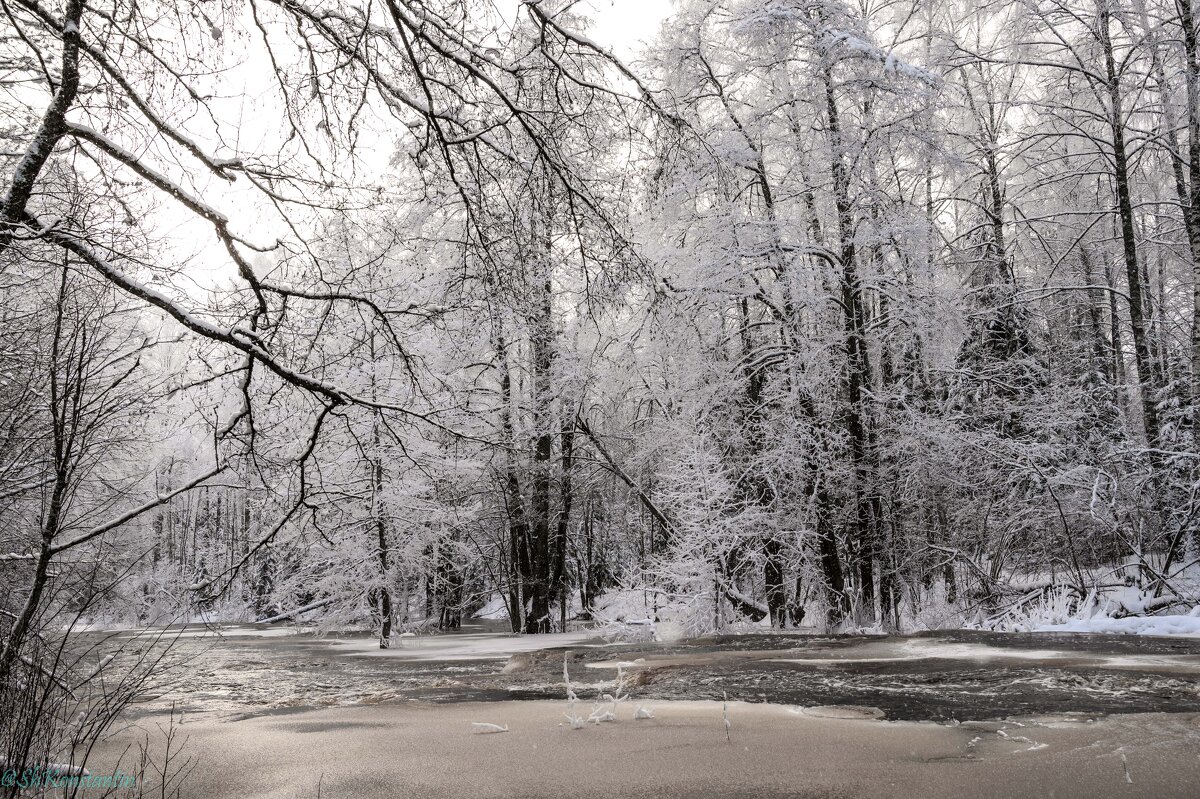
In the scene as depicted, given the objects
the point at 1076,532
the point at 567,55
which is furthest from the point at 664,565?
the point at 567,55

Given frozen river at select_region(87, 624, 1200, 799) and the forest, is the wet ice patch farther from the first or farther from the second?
the forest

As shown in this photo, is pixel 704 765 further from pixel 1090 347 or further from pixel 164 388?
pixel 1090 347

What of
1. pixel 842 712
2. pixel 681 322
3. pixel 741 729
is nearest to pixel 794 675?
pixel 842 712

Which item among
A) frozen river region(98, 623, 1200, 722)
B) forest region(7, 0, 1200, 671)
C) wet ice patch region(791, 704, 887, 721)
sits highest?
forest region(7, 0, 1200, 671)

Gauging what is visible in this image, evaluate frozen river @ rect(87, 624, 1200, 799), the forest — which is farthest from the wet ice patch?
the forest

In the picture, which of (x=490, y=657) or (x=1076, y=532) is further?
(x=1076, y=532)

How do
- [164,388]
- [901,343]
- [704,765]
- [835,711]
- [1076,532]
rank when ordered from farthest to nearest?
[901,343]
[1076,532]
[164,388]
[835,711]
[704,765]

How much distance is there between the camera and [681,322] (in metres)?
12.6

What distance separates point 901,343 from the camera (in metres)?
13.9

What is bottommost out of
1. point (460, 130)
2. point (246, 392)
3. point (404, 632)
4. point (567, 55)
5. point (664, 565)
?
point (404, 632)

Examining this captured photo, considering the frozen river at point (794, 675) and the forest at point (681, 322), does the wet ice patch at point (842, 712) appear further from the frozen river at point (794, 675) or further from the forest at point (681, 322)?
the forest at point (681, 322)

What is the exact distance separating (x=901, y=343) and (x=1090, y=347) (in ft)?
21.0

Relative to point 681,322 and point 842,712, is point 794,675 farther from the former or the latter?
point 681,322

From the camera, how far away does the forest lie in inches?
189
